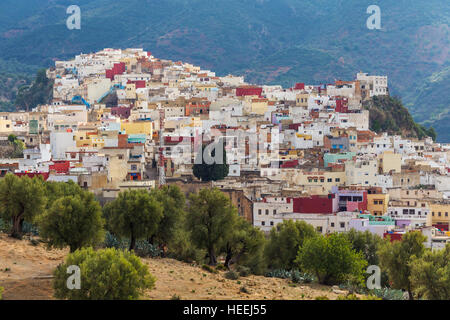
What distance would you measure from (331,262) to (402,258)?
239cm

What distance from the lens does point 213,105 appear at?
69.4 m

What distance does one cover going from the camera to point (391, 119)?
242 ft

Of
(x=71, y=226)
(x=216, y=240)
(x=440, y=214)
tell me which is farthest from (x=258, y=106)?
(x=71, y=226)

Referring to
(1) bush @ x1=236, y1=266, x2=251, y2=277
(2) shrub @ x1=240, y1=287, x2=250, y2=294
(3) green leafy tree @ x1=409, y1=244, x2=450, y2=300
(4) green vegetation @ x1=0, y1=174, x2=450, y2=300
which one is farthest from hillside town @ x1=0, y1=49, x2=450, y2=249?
(2) shrub @ x1=240, y1=287, x2=250, y2=294

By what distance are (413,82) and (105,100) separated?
89.9 meters

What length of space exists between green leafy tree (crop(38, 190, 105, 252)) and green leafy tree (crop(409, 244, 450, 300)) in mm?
9945

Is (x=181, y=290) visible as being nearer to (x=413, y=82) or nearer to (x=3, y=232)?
(x=3, y=232)

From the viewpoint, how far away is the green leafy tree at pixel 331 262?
97.7 ft

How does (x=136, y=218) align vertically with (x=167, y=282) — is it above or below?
above

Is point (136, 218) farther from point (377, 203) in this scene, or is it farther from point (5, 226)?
point (377, 203)

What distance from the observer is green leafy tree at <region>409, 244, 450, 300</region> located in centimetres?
2648

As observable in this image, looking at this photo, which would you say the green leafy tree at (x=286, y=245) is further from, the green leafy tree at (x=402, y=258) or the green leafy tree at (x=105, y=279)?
the green leafy tree at (x=105, y=279)

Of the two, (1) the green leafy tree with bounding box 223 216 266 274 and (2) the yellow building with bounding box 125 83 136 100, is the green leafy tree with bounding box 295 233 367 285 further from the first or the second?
(2) the yellow building with bounding box 125 83 136 100

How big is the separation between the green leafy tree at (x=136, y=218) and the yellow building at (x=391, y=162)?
2321cm
